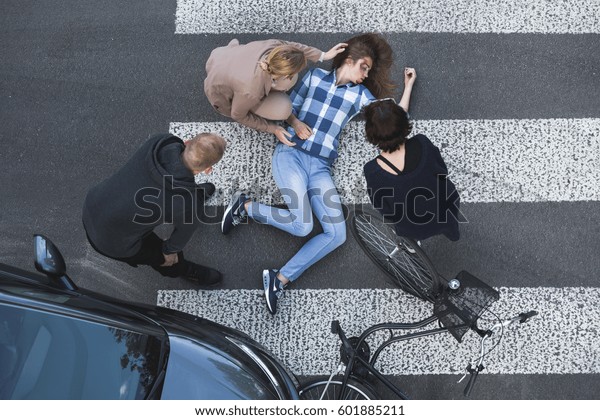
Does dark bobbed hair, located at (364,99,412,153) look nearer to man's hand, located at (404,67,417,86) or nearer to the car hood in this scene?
man's hand, located at (404,67,417,86)

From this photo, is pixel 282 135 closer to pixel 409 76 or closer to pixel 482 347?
pixel 409 76

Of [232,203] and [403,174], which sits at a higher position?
[232,203]

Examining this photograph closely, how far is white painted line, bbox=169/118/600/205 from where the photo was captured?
14.3ft

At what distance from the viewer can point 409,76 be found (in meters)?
4.43

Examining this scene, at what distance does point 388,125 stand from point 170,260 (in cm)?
178

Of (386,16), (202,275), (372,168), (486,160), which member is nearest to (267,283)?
(202,275)

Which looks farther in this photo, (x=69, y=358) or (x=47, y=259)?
(x=47, y=259)

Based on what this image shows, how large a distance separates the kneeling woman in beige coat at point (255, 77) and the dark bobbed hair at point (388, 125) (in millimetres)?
646

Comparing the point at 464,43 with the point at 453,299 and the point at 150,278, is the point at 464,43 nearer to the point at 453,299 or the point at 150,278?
the point at 453,299

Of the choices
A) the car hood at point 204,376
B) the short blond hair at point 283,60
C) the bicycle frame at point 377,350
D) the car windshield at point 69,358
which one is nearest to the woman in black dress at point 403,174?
the short blond hair at point 283,60

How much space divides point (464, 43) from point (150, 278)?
312 cm

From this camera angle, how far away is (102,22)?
4.73 metres

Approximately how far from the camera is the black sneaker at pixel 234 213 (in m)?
4.31

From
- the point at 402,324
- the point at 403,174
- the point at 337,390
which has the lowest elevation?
the point at 337,390
